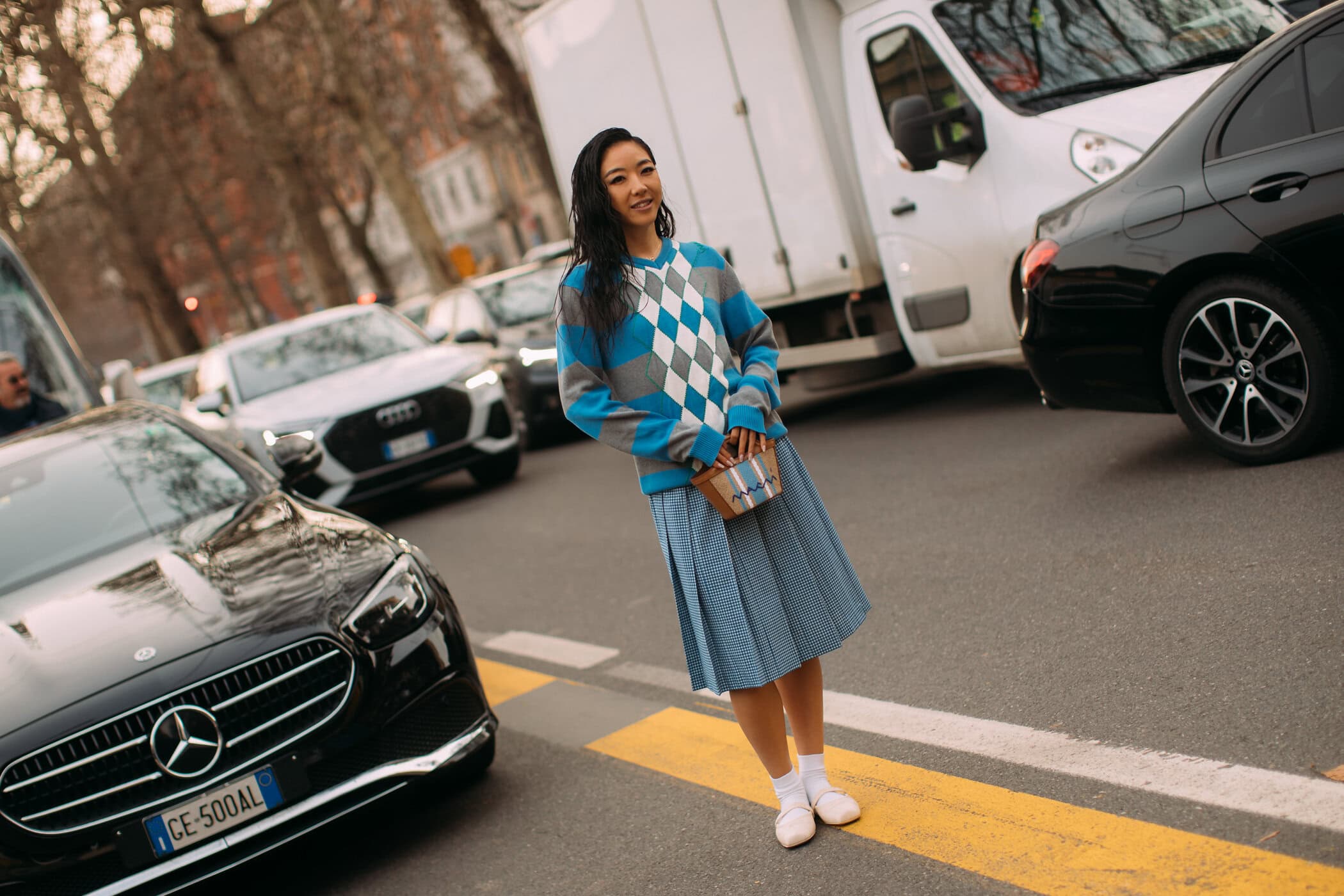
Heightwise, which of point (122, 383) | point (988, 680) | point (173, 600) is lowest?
point (988, 680)

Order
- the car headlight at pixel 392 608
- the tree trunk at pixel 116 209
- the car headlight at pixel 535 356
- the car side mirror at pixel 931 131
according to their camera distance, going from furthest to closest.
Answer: the tree trunk at pixel 116 209
the car headlight at pixel 535 356
the car side mirror at pixel 931 131
the car headlight at pixel 392 608

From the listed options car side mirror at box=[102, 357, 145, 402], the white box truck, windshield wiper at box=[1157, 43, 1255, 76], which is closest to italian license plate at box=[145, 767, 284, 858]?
the white box truck

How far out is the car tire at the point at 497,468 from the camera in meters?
11.5

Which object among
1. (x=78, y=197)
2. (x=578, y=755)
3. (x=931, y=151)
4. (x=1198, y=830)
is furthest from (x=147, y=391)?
(x=78, y=197)

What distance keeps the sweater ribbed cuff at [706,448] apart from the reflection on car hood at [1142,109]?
157 inches

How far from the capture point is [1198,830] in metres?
2.99

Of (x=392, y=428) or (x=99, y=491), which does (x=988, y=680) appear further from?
(x=392, y=428)

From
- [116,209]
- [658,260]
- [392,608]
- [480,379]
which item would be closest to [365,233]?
[116,209]

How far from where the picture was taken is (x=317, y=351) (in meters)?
11.7

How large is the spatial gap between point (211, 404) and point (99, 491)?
18.2ft

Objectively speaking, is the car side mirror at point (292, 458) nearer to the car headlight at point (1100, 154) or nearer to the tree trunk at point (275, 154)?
the car headlight at point (1100, 154)

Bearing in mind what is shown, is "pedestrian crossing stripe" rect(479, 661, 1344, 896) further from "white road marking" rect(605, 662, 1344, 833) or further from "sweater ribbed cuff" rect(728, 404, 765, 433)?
"sweater ribbed cuff" rect(728, 404, 765, 433)

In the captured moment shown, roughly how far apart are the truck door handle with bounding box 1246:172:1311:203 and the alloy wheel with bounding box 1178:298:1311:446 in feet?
1.28

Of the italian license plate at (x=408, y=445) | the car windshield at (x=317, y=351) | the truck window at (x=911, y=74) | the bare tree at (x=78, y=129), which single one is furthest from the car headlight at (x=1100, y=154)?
the bare tree at (x=78, y=129)
